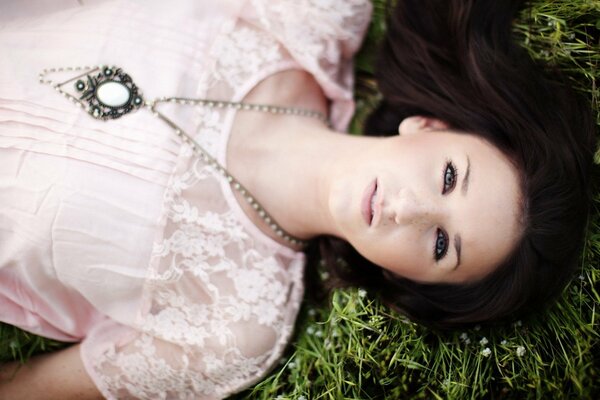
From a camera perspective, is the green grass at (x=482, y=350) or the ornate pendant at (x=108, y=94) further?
the green grass at (x=482, y=350)

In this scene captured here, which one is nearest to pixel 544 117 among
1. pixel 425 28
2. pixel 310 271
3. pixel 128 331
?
pixel 425 28

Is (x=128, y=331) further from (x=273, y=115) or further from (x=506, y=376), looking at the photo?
(x=506, y=376)

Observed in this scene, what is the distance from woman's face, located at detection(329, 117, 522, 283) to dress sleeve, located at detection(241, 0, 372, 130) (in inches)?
24.5

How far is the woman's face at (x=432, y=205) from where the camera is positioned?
210 cm

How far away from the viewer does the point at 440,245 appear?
219 centimetres

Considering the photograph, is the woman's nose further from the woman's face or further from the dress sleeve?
the dress sleeve

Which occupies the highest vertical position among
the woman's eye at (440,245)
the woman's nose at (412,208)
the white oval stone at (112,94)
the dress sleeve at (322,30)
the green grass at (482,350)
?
the white oval stone at (112,94)

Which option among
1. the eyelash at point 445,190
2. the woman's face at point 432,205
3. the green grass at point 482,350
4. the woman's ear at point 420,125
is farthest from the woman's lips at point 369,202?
the green grass at point 482,350

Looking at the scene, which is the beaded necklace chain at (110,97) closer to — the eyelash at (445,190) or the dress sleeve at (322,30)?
the dress sleeve at (322,30)

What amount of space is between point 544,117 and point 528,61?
13.7 inches

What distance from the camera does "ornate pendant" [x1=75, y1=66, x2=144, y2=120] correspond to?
2.23m
